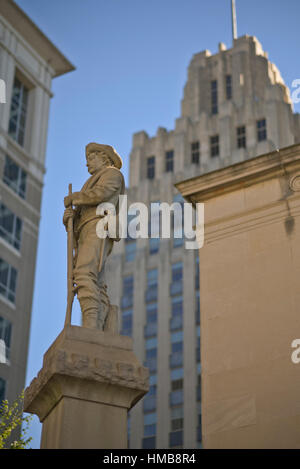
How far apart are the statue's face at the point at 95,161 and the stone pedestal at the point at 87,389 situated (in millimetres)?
3514

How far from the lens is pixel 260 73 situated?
99125 mm

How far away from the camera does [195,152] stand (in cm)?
9319

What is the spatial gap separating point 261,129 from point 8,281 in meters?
47.8

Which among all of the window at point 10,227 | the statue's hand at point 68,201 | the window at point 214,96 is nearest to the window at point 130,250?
the window at point 214,96

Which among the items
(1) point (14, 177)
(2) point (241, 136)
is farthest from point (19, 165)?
(2) point (241, 136)

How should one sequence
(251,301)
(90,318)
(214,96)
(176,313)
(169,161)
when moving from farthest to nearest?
(214,96) → (169,161) → (176,313) → (251,301) → (90,318)

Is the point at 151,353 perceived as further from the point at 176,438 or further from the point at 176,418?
the point at 176,438

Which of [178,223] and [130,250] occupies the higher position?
[178,223]

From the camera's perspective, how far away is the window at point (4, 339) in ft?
156

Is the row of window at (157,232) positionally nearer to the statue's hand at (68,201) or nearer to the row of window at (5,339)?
the row of window at (5,339)

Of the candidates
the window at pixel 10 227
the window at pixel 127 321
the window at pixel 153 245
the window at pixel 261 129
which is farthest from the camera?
the window at pixel 261 129

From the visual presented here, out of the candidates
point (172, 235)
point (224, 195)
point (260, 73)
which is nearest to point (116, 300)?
point (172, 235)
